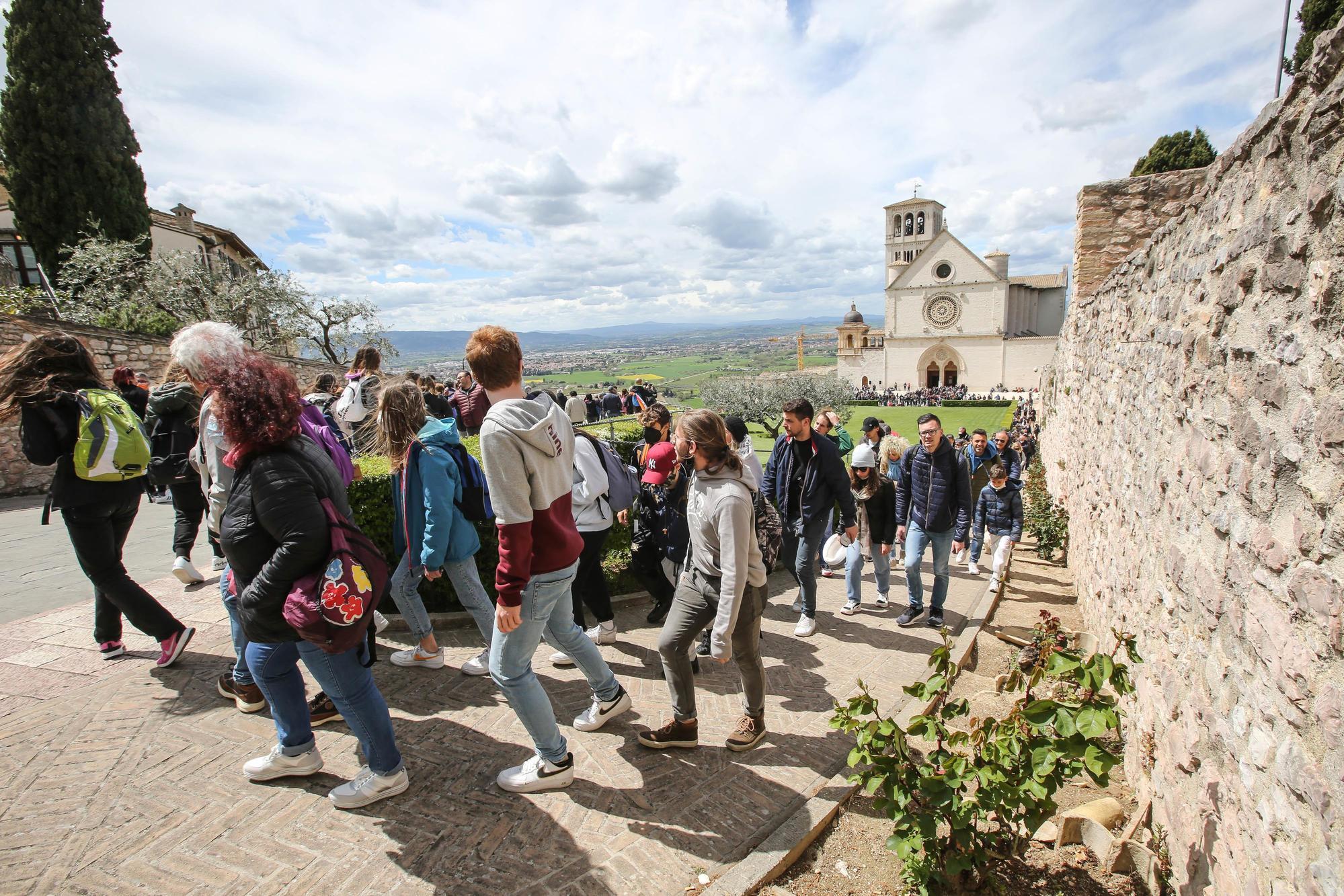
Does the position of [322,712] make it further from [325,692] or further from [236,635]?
[325,692]

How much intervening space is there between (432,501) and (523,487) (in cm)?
131

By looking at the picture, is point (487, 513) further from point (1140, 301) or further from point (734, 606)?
point (1140, 301)

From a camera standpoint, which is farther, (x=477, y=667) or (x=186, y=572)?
(x=186, y=572)

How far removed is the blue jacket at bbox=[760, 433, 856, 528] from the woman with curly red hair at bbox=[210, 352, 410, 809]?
3.42 metres

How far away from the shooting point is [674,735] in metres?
3.67

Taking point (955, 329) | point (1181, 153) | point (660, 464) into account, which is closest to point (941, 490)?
point (660, 464)

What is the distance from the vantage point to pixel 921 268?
5822 centimetres

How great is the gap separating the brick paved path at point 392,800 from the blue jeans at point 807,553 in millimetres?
827

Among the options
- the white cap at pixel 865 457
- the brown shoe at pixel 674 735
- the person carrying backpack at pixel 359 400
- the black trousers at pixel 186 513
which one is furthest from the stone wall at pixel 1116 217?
the black trousers at pixel 186 513

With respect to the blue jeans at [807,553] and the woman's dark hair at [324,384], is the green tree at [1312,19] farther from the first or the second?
the woman's dark hair at [324,384]

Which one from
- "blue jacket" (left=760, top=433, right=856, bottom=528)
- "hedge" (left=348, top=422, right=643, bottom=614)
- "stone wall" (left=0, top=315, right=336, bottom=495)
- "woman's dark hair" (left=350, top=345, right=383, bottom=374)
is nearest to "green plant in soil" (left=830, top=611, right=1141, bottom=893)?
"blue jacket" (left=760, top=433, right=856, bottom=528)

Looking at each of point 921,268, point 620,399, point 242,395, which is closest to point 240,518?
point 242,395

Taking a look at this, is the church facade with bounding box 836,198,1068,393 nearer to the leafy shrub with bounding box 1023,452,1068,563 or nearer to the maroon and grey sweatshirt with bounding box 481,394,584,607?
the leafy shrub with bounding box 1023,452,1068,563

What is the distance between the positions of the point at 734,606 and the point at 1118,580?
3201mm
